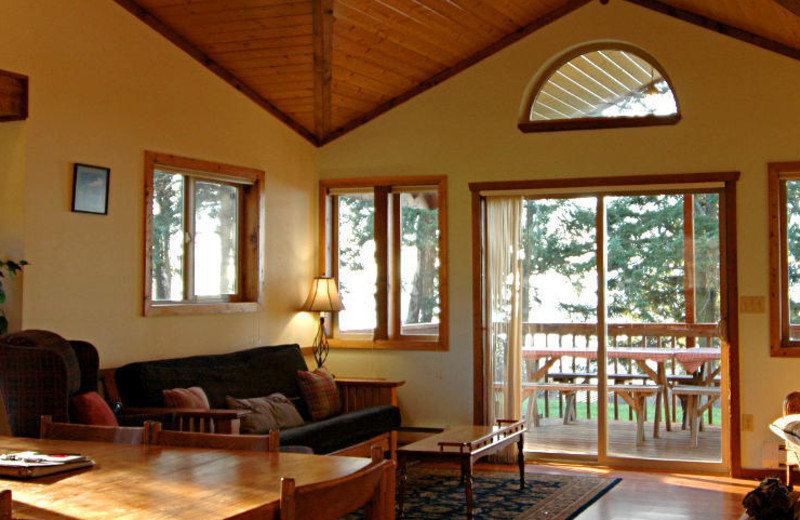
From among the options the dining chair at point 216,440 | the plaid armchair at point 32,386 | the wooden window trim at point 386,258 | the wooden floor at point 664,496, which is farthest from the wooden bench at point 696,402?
the dining chair at point 216,440

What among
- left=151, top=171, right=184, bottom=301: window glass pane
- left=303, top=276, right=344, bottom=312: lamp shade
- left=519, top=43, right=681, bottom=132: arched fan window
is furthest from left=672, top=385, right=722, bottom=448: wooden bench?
left=151, top=171, right=184, bottom=301: window glass pane

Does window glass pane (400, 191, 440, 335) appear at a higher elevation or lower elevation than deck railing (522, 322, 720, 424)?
higher

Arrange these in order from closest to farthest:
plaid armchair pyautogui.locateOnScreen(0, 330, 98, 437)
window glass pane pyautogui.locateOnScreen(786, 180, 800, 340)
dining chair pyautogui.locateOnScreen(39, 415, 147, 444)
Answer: dining chair pyautogui.locateOnScreen(39, 415, 147, 444) → plaid armchair pyautogui.locateOnScreen(0, 330, 98, 437) → window glass pane pyautogui.locateOnScreen(786, 180, 800, 340)

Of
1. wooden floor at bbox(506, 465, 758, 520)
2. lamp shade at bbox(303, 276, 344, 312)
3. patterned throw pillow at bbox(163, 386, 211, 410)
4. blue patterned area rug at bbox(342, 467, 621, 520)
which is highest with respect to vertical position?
lamp shade at bbox(303, 276, 344, 312)

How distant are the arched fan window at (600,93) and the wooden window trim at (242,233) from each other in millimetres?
2131

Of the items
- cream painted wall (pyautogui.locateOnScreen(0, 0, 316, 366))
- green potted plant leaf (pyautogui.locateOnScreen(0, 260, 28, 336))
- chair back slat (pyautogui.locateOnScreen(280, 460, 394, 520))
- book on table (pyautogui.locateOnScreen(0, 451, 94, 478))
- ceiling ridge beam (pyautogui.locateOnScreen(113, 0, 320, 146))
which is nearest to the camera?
chair back slat (pyautogui.locateOnScreen(280, 460, 394, 520))

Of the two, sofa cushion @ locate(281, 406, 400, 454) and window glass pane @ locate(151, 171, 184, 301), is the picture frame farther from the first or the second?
sofa cushion @ locate(281, 406, 400, 454)

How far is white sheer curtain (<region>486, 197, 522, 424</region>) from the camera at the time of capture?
23.1ft

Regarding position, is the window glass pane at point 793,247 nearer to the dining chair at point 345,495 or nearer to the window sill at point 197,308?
the window sill at point 197,308

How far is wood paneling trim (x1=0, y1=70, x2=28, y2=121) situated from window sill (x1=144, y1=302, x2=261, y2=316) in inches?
55.0

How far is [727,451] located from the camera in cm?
652

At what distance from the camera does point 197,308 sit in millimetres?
6094

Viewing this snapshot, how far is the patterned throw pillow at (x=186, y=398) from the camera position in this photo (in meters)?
5.18

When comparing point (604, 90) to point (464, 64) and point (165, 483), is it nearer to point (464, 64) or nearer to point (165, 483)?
point (464, 64)
